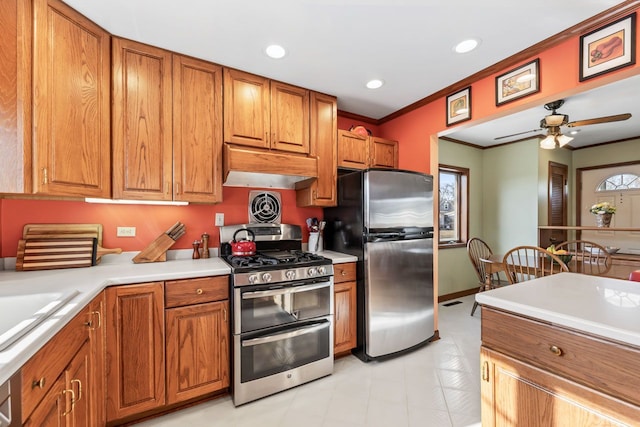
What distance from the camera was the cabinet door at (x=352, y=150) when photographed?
9.11 ft

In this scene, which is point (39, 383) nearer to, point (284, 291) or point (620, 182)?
point (284, 291)

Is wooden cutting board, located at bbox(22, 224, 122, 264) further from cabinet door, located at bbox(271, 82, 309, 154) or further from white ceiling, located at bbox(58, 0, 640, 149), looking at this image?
cabinet door, located at bbox(271, 82, 309, 154)

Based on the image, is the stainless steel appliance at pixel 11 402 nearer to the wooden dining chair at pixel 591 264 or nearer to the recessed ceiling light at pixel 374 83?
the recessed ceiling light at pixel 374 83

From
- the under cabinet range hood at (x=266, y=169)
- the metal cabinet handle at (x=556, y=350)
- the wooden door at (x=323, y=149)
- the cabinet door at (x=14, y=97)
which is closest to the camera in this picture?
the metal cabinet handle at (x=556, y=350)

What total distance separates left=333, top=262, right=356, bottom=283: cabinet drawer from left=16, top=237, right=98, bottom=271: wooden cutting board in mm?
1760

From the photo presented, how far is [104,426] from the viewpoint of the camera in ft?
5.12

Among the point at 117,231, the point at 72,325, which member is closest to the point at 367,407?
the point at 72,325

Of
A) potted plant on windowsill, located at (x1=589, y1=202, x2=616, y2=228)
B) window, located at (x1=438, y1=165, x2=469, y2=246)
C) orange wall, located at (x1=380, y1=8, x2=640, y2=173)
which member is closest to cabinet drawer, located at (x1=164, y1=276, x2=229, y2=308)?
orange wall, located at (x1=380, y1=8, x2=640, y2=173)

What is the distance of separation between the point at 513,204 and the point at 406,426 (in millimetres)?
3911


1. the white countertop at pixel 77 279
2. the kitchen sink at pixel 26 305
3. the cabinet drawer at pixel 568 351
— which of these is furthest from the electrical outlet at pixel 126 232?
the cabinet drawer at pixel 568 351

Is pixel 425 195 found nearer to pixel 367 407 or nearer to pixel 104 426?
pixel 367 407

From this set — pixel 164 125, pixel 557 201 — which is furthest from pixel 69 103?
pixel 557 201

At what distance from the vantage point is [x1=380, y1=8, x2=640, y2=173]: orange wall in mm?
1752

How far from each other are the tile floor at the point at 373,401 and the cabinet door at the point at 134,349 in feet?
0.69
